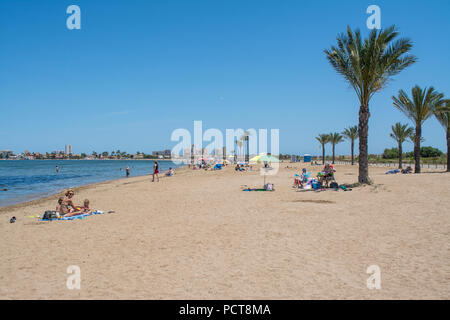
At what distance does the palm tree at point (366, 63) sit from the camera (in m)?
13.6

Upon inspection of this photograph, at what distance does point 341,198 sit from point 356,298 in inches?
332

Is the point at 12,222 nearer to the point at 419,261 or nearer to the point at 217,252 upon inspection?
the point at 217,252

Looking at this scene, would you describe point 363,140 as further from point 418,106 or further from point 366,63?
point 418,106

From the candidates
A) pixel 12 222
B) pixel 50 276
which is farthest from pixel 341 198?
pixel 12 222

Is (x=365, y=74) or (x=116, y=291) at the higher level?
(x=365, y=74)

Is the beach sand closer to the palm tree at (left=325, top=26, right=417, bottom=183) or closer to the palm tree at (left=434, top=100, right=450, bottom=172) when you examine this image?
the palm tree at (left=325, top=26, right=417, bottom=183)

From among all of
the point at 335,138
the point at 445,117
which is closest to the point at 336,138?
the point at 335,138

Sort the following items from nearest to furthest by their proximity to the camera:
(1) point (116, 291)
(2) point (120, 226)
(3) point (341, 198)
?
(1) point (116, 291) < (2) point (120, 226) < (3) point (341, 198)

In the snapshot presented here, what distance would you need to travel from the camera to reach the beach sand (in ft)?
12.8

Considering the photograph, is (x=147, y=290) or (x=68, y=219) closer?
(x=147, y=290)

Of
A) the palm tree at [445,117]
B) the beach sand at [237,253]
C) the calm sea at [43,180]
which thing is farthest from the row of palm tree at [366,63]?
the calm sea at [43,180]

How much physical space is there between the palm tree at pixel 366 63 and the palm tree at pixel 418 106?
1001 cm

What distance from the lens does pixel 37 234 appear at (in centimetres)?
727

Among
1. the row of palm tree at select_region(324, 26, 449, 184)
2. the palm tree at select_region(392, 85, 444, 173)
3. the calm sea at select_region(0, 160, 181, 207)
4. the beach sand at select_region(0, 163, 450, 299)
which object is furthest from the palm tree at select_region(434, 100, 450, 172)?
the calm sea at select_region(0, 160, 181, 207)
